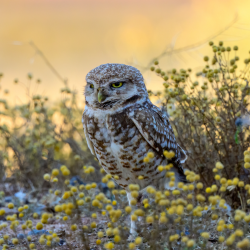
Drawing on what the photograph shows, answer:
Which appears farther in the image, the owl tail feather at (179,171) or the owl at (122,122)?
the owl tail feather at (179,171)

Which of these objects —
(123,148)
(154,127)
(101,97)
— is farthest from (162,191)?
(101,97)

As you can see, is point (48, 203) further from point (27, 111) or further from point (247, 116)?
point (247, 116)

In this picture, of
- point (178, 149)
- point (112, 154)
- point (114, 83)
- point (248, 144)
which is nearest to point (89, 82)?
point (114, 83)

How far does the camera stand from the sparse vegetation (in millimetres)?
1954

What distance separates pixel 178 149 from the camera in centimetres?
321

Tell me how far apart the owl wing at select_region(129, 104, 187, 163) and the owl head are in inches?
5.1

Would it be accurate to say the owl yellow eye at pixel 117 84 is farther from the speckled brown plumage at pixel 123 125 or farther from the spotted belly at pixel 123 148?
the spotted belly at pixel 123 148

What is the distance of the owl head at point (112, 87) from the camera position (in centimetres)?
261

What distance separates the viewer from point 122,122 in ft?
8.70

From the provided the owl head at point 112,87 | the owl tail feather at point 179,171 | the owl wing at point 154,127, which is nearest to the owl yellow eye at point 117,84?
the owl head at point 112,87

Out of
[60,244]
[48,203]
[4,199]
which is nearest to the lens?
[60,244]

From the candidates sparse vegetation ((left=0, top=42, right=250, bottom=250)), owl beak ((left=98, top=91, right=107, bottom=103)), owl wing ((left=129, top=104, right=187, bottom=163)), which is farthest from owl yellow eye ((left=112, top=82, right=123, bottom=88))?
sparse vegetation ((left=0, top=42, right=250, bottom=250))

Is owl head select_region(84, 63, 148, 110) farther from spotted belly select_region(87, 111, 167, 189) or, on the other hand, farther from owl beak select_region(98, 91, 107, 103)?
spotted belly select_region(87, 111, 167, 189)

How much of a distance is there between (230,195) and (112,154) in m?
1.41
